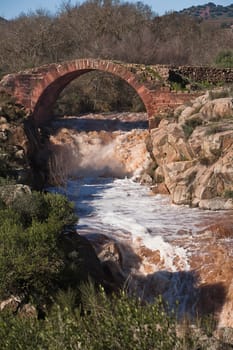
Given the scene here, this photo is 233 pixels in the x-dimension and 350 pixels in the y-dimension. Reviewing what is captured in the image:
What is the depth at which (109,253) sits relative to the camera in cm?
1204

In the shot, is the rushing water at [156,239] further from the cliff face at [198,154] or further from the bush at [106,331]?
the bush at [106,331]

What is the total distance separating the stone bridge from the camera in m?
21.0

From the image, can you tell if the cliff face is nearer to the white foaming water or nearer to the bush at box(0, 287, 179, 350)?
the white foaming water

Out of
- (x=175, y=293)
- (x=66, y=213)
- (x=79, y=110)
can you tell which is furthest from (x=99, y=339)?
(x=79, y=110)

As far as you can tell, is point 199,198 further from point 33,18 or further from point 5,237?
point 33,18

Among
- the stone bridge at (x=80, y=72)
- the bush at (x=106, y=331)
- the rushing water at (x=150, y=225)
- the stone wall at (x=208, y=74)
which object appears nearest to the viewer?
the bush at (x=106, y=331)

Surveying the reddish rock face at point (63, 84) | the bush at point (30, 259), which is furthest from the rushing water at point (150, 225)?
the reddish rock face at point (63, 84)

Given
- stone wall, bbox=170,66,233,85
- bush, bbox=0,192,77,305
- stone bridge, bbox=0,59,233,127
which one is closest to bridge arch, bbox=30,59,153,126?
stone bridge, bbox=0,59,233,127

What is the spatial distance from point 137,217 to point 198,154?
3275 millimetres

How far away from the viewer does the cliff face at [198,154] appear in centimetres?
1542

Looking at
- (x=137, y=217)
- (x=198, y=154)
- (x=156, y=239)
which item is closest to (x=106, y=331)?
(x=156, y=239)

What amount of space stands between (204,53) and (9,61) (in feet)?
35.9

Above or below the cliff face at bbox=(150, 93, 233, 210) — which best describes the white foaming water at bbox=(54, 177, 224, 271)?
below

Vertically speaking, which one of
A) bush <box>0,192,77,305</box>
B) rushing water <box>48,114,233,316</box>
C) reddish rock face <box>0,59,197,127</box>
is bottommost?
rushing water <box>48,114,233,316</box>
